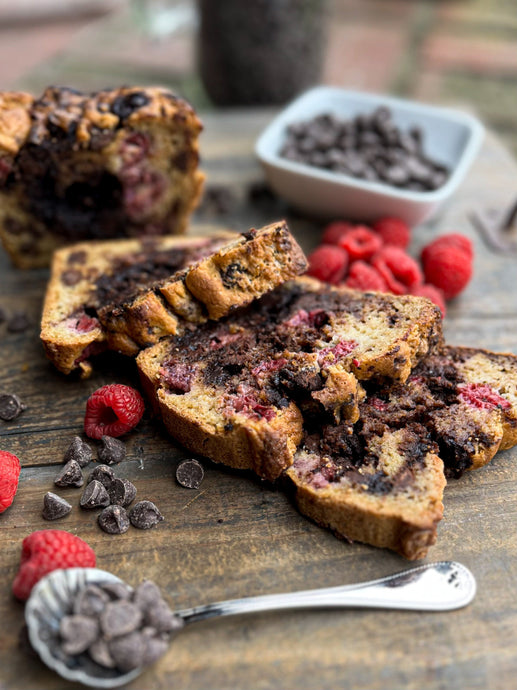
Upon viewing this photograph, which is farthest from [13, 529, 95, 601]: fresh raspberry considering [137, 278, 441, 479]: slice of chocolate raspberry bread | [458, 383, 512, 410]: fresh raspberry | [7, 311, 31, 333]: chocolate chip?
[458, 383, 512, 410]: fresh raspberry

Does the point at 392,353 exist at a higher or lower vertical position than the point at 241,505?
higher

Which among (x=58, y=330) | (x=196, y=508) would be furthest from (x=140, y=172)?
(x=196, y=508)

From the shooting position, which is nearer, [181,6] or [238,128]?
[238,128]

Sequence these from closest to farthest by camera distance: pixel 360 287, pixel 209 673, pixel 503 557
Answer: pixel 209 673
pixel 503 557
pixel 360 287

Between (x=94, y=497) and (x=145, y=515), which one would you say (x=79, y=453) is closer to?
(x=94, y=497)

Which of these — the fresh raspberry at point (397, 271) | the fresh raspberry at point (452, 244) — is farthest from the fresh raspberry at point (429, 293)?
the fresh raspberry at point (452, 244)

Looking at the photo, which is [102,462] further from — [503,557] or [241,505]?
[503,557]

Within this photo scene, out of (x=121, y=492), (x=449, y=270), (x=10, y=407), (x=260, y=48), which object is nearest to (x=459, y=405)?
(x=449, y=270)
